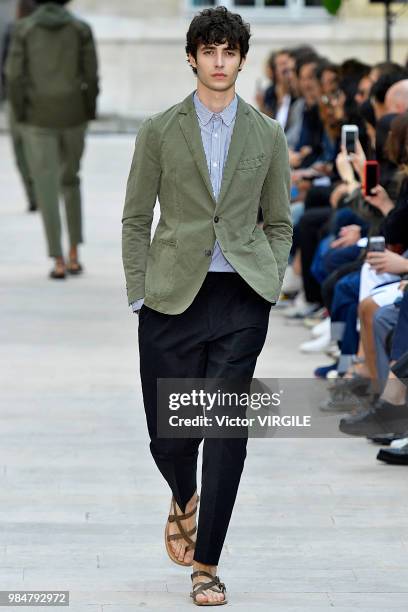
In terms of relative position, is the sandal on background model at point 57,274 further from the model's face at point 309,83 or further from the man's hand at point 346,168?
the man's hand at point 346,168

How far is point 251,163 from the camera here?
503 cm

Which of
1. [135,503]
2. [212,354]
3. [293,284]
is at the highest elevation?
[212,354]

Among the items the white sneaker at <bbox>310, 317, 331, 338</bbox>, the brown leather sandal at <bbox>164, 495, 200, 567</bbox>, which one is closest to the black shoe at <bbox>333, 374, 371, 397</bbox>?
the white sneaker at <bbox>310, 317, 331, 338</bbox>

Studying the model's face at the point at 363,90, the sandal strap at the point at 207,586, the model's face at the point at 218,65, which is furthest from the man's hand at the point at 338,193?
the sandal strap at the point at 207,586

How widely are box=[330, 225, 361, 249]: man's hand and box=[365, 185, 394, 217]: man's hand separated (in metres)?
0.95

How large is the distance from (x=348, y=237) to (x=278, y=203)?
384cm

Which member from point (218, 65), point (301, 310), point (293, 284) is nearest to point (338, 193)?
point (301, 310)

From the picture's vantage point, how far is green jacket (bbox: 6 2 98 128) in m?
12.1

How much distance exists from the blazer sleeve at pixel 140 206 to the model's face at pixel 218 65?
0.22 m

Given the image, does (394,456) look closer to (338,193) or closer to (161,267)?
(161,267)

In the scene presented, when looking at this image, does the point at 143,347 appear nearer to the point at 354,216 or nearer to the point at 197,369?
the point at 197,369

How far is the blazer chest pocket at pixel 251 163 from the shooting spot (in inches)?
197

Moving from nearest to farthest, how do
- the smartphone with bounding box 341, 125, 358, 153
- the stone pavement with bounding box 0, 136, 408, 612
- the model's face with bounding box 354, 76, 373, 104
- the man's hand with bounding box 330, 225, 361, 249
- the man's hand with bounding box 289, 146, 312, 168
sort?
1. the stone pavement with bounding box 0, 136, 408, 612
2. the smartphone with bounding box 341, 125, 358, 153
3. the man's hand with bounding box 330, 225, 361, 249
4. the model's face with bounding box 354, 76, 373, 104
5. the man's hand with bounding box 289, 146, 312, 168

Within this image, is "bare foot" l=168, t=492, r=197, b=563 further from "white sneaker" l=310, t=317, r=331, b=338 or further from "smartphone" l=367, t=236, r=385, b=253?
"white sneaker" l=310, t=317, r=331, b=338
